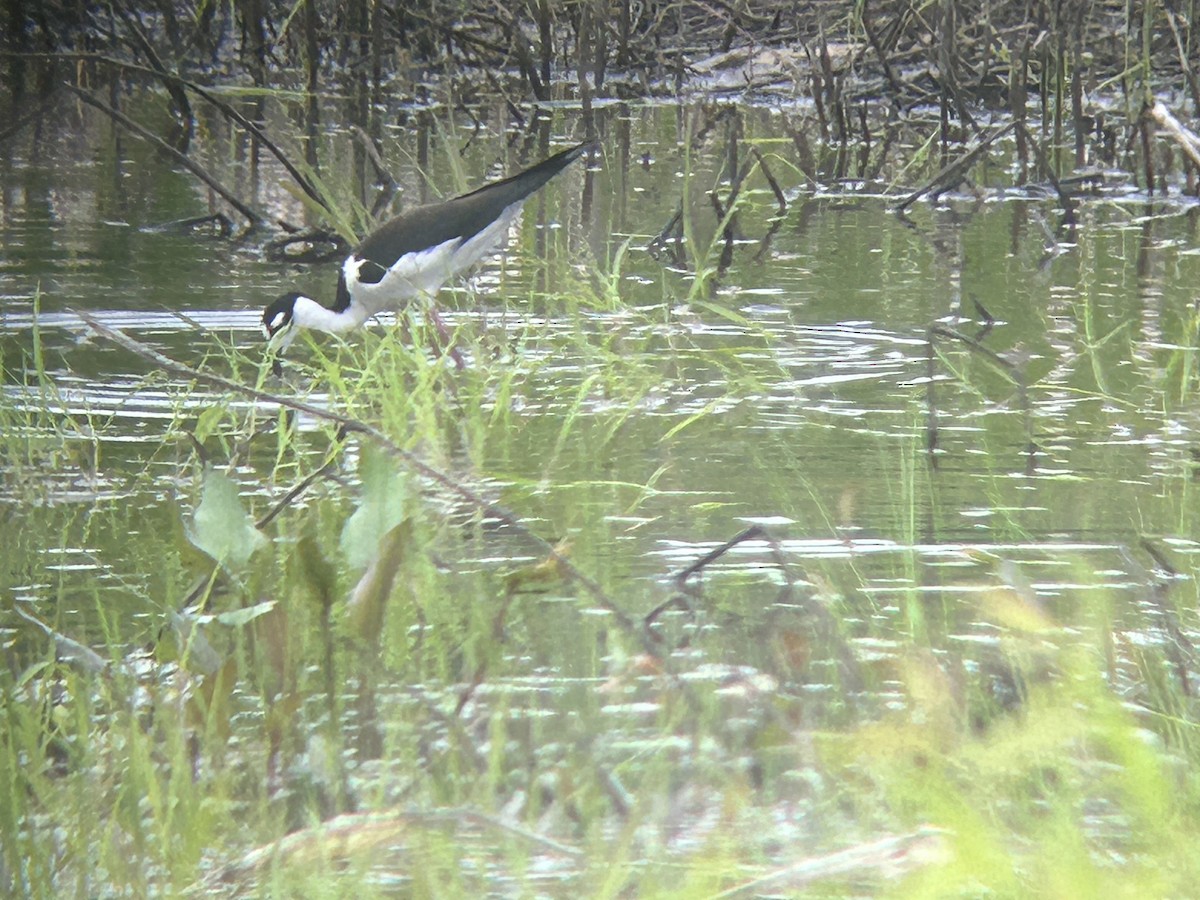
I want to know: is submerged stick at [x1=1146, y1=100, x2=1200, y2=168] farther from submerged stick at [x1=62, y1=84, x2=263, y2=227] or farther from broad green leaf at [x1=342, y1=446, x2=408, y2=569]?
submerged stick at [x1=62, y1=84, x2=263, y2=227]

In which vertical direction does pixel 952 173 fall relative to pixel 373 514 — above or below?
above

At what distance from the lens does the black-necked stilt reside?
4543mm

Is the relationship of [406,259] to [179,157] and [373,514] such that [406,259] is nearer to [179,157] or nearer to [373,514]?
[179,157]

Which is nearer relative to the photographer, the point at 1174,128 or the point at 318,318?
the point at 1174,128

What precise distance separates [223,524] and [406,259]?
7.22 feet

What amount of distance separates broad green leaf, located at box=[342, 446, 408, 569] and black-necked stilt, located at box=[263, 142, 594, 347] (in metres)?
1.71

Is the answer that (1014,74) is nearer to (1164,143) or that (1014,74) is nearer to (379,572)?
(1164,143)

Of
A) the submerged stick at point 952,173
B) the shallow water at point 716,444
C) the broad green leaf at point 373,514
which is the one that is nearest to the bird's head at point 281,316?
the shallow water at point 716,444

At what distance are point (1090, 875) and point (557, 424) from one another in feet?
7.15

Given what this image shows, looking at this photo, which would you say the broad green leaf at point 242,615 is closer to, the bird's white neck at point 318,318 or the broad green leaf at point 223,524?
the broad green leaf at point 223,524

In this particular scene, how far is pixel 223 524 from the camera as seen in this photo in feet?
9.05

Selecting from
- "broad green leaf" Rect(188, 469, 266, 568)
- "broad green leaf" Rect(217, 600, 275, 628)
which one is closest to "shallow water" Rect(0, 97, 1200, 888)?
"broad green leaf" Rect(188, 469, 266, 568)

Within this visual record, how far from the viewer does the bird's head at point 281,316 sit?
4.49 metres

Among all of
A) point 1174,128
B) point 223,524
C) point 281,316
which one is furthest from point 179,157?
point 223,524
